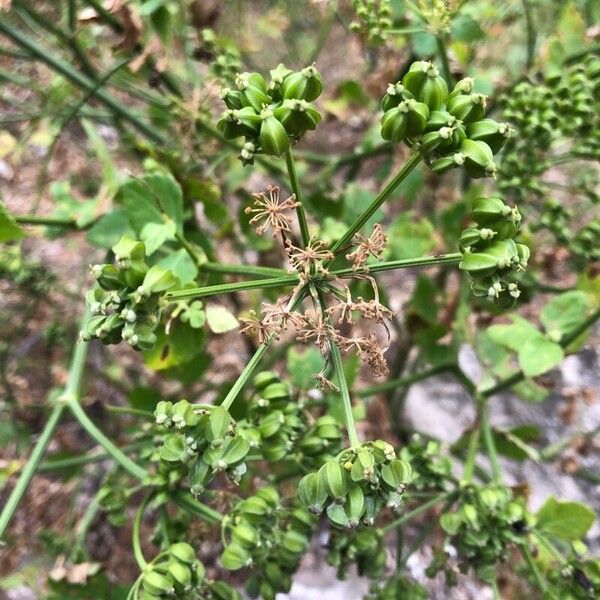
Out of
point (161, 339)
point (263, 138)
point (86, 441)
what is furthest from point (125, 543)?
point (263, 138)

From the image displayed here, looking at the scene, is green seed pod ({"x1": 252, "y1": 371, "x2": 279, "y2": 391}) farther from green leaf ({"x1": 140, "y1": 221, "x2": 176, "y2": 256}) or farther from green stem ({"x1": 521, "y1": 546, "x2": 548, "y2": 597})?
green stem ({"x1": 521, "y1": 546, "x2": 548, "y2": 597})

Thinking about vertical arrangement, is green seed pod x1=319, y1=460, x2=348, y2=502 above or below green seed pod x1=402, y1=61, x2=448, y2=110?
below

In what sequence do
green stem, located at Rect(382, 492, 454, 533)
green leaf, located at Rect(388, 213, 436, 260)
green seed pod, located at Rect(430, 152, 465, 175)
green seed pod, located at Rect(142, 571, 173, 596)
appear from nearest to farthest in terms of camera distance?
green seed pod, located at Rect(430, 152, 465, 175) < green seed pod, located at Rect(142, 571, 173, 596) < green stem, located at Rect(382, 492, 454, 533) < green leaf, located at Rect(388, 213, 436, 260)

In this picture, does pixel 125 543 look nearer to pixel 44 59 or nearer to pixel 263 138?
pixel 44 59

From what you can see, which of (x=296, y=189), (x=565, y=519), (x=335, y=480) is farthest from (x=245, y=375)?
(x=565, y=519)

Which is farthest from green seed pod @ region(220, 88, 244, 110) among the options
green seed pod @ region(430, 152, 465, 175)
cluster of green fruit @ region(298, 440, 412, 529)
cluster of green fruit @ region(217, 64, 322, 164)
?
cluster of green fruit @ region(298, 440, 412, 529)

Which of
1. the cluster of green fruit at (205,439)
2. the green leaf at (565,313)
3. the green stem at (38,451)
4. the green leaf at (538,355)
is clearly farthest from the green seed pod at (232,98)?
the green leaf at (565,313)
